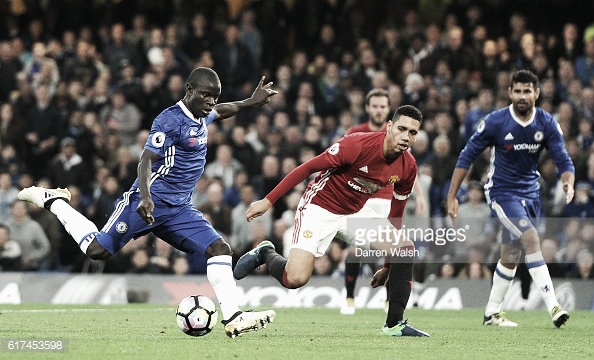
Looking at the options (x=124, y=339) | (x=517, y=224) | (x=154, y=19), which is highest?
(x=154, y=19)

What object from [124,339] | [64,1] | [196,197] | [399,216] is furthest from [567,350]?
[64,1]

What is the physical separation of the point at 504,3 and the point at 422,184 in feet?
22.3

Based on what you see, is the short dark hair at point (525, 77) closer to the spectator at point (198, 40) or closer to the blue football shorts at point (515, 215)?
the blue football shorts at point (515, 215)

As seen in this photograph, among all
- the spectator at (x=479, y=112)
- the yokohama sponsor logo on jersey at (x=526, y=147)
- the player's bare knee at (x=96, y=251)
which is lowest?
the player's bare knee at (x=96, y=251)

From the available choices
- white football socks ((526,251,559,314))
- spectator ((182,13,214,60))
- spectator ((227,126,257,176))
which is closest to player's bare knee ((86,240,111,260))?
white football socks ((526,251,559,314))

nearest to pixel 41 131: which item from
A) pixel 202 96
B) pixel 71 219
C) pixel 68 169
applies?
pixel 68 169

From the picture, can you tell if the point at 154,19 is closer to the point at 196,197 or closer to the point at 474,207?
the point at 196,197

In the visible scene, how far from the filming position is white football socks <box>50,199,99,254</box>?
9.71 metres

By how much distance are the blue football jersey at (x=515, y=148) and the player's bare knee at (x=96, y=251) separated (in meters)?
4.21

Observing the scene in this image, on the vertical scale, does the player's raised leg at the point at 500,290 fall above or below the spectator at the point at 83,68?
below

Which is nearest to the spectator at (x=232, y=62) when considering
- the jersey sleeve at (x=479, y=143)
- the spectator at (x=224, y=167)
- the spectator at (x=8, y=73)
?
the spectator at (x=224, y=167)

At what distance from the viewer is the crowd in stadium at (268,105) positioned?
16250 mm

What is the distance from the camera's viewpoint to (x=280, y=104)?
19031mm

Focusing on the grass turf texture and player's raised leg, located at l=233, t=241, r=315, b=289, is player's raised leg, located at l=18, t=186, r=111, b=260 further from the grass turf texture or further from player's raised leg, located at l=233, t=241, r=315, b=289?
player's raised leg, located at l=233, t=241, r=315, b=289
